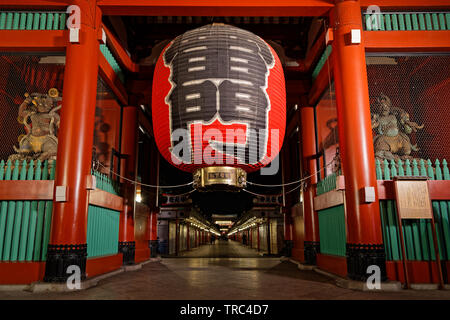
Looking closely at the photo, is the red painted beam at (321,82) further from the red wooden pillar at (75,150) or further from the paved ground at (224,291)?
the red wooden pillar at (75,150)

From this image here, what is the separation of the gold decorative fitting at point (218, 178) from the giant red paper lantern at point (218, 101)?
0.24ft

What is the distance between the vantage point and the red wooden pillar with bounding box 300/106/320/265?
32.4ft

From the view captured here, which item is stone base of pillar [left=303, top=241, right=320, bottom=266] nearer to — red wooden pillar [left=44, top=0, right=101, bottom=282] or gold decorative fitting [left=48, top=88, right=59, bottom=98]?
red wooden pillar [left=44, top=0, right=101, bottom=282]

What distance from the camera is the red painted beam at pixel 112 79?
809 centimetres

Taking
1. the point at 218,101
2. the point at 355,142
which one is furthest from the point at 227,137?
the point at 355,142

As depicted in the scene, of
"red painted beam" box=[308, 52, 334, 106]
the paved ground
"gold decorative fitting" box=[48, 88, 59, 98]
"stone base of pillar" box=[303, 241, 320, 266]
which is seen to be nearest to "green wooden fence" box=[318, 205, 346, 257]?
"stone base of pillar" box=[303, 241, 320, 266]

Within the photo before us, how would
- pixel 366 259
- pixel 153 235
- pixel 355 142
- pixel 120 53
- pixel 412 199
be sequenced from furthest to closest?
pixel 153 235
pixel 120 53
pixel 355 142
pixel 412 199
pixel 366 259

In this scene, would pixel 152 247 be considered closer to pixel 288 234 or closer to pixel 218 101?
pixel 288 234

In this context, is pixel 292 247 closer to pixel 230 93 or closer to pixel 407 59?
pixel 407 59

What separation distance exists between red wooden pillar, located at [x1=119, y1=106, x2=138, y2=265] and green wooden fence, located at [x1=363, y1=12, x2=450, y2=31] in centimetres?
787

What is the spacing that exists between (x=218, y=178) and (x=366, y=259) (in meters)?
4.04

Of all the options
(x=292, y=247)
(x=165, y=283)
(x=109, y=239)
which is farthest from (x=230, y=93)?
(x=292, y=247)

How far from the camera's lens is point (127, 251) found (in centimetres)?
994

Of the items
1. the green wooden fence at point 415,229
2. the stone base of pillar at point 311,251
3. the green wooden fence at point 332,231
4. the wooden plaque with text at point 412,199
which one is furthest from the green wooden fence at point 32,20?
the stone base of pillar at point 311,251
